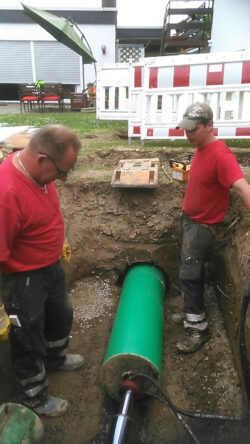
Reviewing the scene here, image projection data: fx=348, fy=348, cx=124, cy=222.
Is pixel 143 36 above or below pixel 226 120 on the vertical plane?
above

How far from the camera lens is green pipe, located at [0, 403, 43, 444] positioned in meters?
1.92

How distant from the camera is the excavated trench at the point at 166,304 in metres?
2.56

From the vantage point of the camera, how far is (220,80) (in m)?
4.94

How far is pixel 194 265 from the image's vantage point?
3.10 m

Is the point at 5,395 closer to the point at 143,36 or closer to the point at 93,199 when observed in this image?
the point at 93,199

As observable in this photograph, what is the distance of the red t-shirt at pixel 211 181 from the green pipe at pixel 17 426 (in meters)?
1.96

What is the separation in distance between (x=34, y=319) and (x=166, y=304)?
1.94 metres

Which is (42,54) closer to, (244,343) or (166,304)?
(166,304)

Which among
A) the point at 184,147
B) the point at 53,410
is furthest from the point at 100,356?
the point at 184,147

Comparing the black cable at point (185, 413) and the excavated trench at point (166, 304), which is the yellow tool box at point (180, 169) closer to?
the excavated trench at point (166, 304)

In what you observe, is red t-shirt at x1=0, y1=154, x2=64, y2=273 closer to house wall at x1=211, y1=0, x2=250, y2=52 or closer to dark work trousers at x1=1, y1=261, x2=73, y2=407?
dark work trousers at x1=1, y1=261, x2=73, y2=407

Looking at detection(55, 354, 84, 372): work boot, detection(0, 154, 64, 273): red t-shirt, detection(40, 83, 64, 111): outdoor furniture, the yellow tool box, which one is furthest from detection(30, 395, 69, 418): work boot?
detection(40, 83, 64, 111): outdoor furniture

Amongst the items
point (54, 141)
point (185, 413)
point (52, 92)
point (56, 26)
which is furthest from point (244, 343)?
point (52, 92)

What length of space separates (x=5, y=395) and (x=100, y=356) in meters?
0.86
